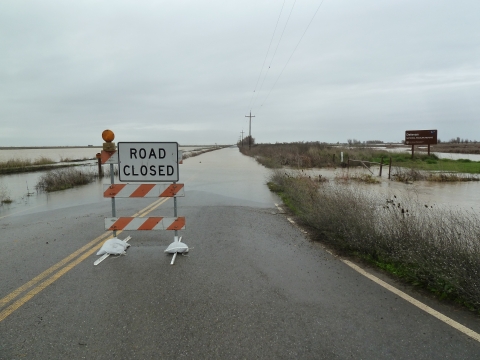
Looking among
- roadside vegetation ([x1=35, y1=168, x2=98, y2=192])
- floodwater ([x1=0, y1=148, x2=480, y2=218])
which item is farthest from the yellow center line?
roadside vegetation ([x1=35, y1=168, x2=98, y2=192])

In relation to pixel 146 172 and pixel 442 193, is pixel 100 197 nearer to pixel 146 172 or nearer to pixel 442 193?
pixel 146 172

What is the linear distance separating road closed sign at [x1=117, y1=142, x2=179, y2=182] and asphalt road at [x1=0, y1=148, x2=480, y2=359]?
134cm

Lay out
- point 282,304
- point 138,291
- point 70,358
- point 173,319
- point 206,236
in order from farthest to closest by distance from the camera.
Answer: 1. point 206,236
2. point 138,291
3. point 282,304
4. point 173,319
5. point 70,358

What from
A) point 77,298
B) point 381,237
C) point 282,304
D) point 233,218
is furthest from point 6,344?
point 233,218

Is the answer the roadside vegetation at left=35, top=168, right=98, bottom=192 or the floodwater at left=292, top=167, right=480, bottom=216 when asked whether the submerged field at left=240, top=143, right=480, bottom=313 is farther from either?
the roadside vegetation at left=35, top=168, right=98, bottom=192

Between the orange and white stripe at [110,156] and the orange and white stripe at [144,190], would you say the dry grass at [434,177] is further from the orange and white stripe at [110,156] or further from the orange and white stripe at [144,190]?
the orange and white stripe at [110,156]

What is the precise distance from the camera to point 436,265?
185 inches

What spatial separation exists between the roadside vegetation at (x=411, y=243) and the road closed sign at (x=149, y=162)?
330 cm

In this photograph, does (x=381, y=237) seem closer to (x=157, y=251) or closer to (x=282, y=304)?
(x=282, y=304)

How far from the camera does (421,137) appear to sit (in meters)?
35.9

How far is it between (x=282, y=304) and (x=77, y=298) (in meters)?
2.49

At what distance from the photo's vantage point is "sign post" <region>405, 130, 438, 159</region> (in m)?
35.3

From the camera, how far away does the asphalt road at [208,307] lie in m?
3.28

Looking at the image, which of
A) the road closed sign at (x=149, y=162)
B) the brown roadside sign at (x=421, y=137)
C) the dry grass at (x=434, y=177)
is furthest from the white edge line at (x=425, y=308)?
the brown roadside sign at (x=421, y=137)
